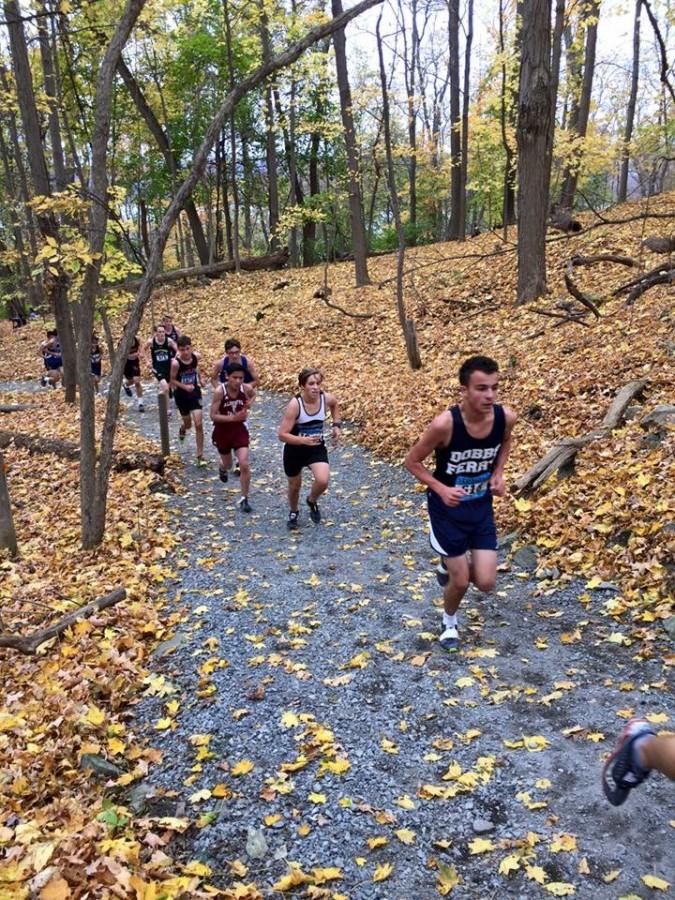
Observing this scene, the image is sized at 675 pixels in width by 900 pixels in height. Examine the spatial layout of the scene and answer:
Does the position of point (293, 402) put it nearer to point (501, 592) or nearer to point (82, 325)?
point (82, 325)

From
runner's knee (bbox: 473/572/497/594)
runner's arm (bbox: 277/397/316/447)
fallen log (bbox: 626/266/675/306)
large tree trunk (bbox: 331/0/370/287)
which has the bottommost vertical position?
runner's knee (bbox: 473/572/497/594)

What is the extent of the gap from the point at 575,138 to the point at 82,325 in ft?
65.0

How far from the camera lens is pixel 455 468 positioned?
14.9ft

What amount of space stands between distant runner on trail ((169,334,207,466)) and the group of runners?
0.77 ft

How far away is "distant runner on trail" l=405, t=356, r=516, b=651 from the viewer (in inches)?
173

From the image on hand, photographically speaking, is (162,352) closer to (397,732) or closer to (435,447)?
(435,447)

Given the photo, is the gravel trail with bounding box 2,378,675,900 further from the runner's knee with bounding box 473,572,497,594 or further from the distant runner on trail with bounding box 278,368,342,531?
the distant runner on trail with bounding box 278,368,342,531

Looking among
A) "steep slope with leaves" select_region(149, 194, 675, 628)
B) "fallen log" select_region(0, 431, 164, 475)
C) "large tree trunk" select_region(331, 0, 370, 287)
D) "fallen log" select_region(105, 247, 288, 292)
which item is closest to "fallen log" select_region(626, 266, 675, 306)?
"steep slope with leaves" select_region(149, 194, 675, 628)

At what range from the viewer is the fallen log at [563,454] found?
22.7ft

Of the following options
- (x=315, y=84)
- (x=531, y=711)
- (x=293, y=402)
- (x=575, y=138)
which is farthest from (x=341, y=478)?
(x=315, y=84)

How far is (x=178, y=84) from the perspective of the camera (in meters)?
26.9

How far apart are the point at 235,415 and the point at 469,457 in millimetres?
4458

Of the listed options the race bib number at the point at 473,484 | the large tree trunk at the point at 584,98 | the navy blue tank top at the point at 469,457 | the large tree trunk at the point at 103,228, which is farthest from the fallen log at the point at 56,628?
the large tree trunk at the point at 584,98

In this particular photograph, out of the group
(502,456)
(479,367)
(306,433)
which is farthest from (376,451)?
(479,367)
